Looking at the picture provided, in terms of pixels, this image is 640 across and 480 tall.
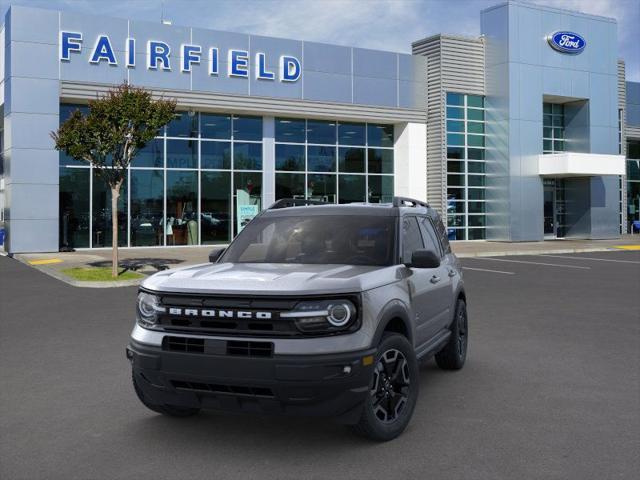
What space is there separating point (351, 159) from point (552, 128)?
10.8 metres

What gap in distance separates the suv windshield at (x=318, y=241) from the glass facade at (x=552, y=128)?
29.9 meters

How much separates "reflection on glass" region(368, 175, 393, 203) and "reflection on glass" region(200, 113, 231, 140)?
700 cm

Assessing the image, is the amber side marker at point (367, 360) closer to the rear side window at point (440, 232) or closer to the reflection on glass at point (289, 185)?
the rear side window at point (440, 232)

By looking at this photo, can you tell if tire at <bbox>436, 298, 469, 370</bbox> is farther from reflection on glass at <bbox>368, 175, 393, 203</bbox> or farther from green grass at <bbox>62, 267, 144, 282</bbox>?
reflection on glass at <bbox>368, 175, 393, 203</bbox>

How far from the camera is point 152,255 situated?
22.8m

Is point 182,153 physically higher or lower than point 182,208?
higher

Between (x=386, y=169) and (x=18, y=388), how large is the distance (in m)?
26.2

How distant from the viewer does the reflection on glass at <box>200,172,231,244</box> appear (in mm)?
27312

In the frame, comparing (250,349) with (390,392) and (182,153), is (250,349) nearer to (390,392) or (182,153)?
(390,392)

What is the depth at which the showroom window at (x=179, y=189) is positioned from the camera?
82.6 ft

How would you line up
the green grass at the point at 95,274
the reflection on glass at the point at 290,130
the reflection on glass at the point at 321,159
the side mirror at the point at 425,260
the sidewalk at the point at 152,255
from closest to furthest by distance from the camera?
1. the side mirror at the point at 425,260
2. the green grass at the point at 95,274
3. the sidewalk at the point at 152,255
4. the reflection on glass at the point at 290,130
5. the reflection on glass at the point at 321,159

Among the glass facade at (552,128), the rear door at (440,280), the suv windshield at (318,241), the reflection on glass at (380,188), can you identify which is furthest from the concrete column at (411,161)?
the suv windshield at (318,241)

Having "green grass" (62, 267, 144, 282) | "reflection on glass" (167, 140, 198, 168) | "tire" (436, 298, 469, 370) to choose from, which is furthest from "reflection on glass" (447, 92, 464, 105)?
"tire" (436, 298, 469, 370)

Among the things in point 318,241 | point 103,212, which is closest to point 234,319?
point 318,241
